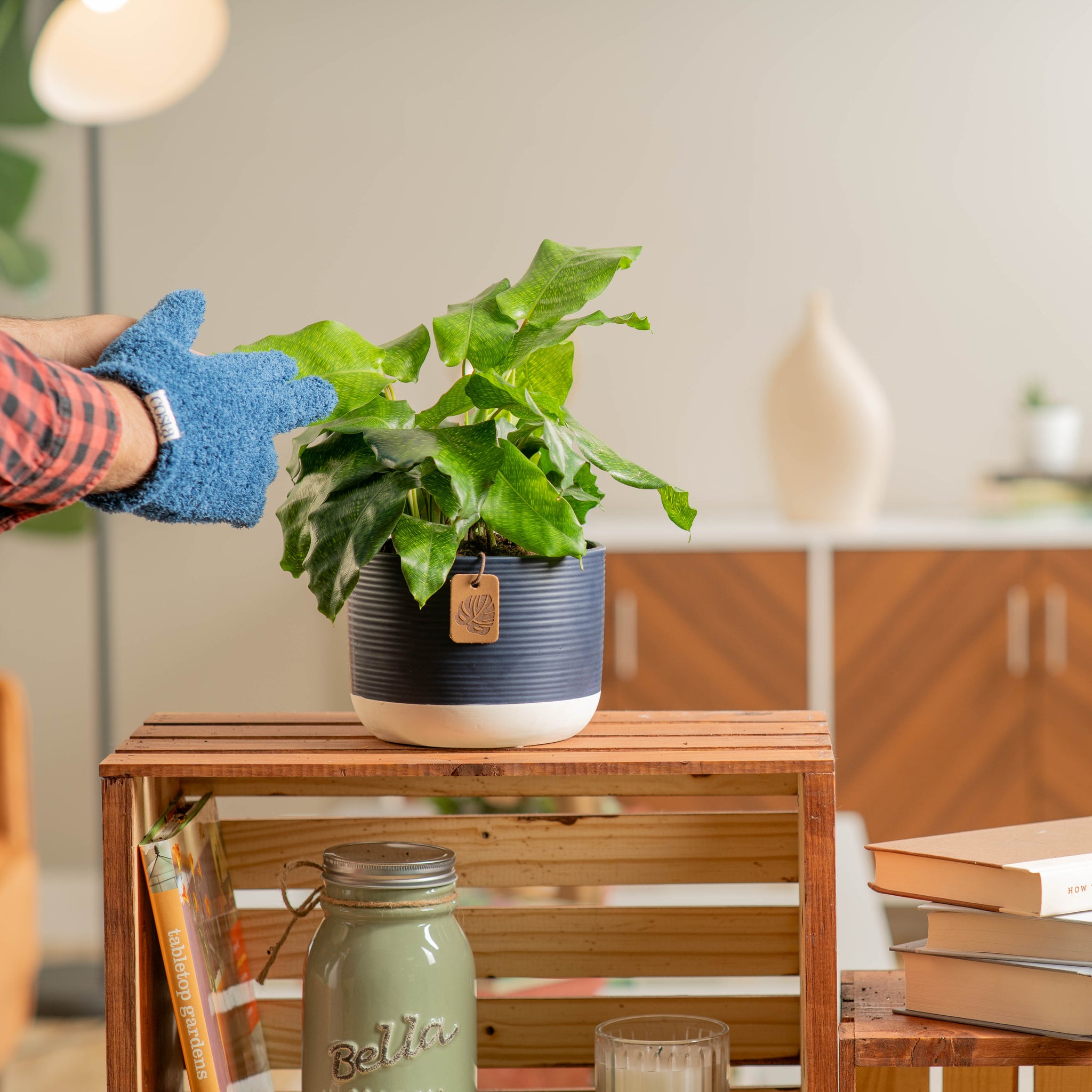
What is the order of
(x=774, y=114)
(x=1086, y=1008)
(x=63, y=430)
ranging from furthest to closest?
1. (x=774, y=114)
2. (x=1086, y=1008)
3. (x=63, y=430)

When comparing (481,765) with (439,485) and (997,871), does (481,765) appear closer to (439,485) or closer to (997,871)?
(439,485)

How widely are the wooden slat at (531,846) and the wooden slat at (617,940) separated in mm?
29

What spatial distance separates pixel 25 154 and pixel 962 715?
101 inches

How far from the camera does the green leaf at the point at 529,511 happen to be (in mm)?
832

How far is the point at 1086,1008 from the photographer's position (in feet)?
2.67

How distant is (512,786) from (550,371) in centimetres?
32

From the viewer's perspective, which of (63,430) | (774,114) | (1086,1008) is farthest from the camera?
(774,114)

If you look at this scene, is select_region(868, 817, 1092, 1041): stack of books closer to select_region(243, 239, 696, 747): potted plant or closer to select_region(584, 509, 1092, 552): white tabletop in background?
select_region(243, 239, 696, 747): potted plant

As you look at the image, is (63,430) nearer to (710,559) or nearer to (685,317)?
(710,559)

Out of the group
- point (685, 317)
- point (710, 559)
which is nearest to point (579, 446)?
point (710, 559)

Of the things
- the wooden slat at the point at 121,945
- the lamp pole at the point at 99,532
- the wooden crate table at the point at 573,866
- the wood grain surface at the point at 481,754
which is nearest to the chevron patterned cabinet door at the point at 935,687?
the lamp pole at the point at 99,532

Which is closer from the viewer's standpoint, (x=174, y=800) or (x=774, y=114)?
(x=174, y=800)

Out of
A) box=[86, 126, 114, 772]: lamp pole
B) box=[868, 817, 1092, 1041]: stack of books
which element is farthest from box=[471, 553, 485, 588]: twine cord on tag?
box=[86, 126, 114, 772]: lamp pole

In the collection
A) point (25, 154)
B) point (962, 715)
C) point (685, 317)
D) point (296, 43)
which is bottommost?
point (962, 715)
